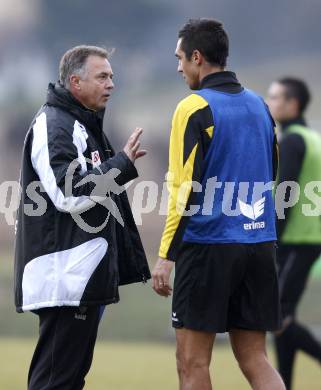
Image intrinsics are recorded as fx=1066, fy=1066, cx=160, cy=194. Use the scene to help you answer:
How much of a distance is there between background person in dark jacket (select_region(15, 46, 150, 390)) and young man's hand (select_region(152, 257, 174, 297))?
17 cm

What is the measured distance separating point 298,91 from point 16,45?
7.23 ft

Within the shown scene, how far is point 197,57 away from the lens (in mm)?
4160

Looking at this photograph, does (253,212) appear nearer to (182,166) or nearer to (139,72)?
(182,166)

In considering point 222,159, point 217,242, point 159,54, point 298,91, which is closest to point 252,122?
point 222,159

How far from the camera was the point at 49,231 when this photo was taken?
13.2 ft

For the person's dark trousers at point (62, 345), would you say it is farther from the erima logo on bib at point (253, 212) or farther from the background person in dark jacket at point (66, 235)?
the erima logo on bib at point (253, 212)

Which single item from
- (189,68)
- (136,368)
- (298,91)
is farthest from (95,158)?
(136,368)

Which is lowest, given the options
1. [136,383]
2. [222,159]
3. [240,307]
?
[136,383]

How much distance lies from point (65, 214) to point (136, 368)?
2965mm

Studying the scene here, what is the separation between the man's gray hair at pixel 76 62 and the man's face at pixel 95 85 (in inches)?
0.7

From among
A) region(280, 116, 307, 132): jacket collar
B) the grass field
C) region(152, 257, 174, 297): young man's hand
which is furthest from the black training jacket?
region(280, 116, 307, 132): jacket collar

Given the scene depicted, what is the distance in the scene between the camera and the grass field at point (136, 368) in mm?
6285

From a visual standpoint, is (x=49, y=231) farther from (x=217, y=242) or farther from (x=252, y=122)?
(x=252, y=122)

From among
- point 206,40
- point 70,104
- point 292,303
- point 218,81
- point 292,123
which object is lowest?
point 292,303
